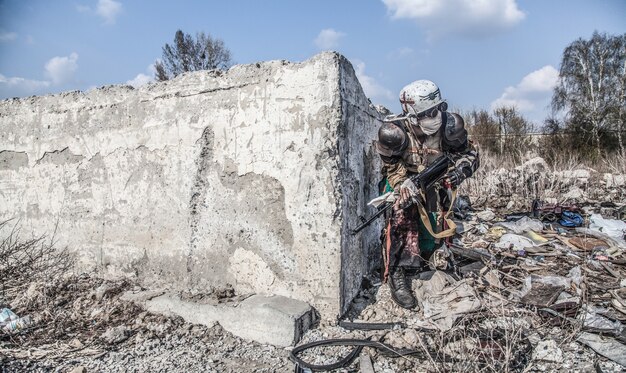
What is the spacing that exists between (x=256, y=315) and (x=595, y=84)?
68.1 ft

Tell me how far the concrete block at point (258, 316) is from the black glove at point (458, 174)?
1384 mm

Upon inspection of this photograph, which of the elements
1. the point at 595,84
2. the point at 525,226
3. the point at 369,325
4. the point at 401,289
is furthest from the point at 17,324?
the point at 595,84

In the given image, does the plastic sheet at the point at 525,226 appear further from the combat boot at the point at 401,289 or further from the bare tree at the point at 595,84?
the bare tree at the point at 595,84

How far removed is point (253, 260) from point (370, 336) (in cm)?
83

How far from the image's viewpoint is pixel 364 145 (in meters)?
2.62

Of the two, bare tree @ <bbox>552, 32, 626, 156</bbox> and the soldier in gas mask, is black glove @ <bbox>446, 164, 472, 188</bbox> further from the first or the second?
bare tree @ <bbox>552, 32, 626, 156</bbox>

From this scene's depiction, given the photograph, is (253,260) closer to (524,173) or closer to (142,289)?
(142,289)

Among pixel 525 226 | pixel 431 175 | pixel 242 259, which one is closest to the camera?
pixel 242 259

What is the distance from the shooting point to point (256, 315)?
2129 mm

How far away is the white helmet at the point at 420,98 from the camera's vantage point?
107 inches

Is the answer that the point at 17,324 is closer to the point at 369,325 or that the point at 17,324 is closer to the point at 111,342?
the point at 111,342

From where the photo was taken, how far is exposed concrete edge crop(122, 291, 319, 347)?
6.75 ft

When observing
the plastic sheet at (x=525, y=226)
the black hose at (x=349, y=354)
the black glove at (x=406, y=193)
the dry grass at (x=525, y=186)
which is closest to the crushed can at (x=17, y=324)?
the black hose at (x=349, y=354)

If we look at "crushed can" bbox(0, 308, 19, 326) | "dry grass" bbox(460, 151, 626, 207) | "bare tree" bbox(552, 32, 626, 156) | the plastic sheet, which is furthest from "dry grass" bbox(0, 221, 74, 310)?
"bare tree" bbox(552, 32, 626, 156)
